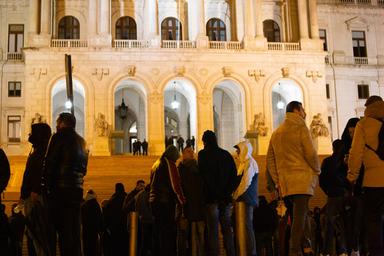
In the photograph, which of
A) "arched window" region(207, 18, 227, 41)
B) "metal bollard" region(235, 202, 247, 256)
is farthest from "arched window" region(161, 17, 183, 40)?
"metal bollard" region(235, 202, 247, 256)

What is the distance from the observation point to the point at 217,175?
1122 centimetres

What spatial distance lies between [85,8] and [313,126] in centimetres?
1824

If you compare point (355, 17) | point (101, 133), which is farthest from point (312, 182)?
point (355, 17)

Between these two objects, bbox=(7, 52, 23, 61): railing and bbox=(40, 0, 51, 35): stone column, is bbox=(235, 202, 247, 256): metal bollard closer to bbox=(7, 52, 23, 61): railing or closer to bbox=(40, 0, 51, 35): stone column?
bbox=(40, 0, 51, 35): stone column

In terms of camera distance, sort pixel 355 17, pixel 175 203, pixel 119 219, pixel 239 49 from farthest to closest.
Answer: pixel 355 17 → pixel 239 49 → pixel 119 219 → pixel 175 203

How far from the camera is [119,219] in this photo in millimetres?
14125

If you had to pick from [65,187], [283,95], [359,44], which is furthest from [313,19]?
[65,187]

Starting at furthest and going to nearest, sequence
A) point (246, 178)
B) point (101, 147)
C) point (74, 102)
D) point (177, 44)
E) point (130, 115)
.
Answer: point (130, 115) < point (74, 102) < point (177, 44) < point (101, 147) < point (246, 178)

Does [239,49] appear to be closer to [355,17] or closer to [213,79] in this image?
[213,79]

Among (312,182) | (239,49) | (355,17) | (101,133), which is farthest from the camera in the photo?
(355,17)

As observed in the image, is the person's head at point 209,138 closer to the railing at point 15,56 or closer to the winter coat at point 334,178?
the winter coat at point 334,178

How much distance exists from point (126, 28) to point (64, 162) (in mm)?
35789

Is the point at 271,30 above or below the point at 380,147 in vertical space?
above

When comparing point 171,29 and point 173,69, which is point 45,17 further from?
point 173,69
